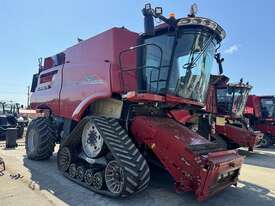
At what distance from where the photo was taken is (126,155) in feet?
15.8

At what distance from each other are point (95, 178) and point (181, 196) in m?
1.49

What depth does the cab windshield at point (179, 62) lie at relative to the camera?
5.71 metres

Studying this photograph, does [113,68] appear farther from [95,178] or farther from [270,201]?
[270,201]

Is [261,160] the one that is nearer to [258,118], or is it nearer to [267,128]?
[267,128]

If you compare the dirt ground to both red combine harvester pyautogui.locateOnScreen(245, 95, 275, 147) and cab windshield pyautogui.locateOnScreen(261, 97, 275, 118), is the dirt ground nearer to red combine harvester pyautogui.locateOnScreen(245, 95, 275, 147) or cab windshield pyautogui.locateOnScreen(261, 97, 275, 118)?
red combine harvester pyautogui.locateOnScreen(245, 95, 275, 147)

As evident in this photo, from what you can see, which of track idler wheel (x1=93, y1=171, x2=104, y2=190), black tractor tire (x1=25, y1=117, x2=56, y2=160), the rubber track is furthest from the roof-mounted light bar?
black tractor tire (x1=25, y1=117, x2=56, y2=160)

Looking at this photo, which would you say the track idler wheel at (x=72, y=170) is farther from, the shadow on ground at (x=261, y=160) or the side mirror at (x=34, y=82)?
the shadow on ground at (x=261, y=160)

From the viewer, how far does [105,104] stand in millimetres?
6480

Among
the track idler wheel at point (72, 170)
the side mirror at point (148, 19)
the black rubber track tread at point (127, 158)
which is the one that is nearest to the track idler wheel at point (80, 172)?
the track idler wheel at point (72, 170)

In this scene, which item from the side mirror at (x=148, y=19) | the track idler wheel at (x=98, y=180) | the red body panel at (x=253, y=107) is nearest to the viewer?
the side mirror at (x=148, y=19)

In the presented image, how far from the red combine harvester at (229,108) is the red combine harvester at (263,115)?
274cm

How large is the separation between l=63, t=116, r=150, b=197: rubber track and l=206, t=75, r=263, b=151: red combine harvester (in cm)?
667

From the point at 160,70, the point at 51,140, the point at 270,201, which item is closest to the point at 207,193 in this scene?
the point at 270,201

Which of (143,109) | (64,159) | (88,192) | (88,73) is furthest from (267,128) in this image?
(88,192)
